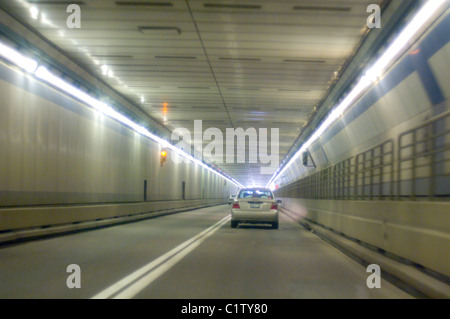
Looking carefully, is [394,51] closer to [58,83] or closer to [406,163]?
[406,163]

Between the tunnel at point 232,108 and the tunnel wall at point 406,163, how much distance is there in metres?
0.05

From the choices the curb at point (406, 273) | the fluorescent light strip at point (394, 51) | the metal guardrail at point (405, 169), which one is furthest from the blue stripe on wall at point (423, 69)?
the curb at point (406, 273)

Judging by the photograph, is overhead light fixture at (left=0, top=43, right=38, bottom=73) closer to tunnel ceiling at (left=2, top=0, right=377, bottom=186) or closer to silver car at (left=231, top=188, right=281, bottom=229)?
tunnel ceiling at (left=2, top=0, right=377, bottom=186)

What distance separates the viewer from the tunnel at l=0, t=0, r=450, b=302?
26.4 ft

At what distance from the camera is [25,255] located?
36.2 feet

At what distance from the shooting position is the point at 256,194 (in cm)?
2044

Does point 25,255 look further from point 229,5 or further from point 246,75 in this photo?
point 246,75

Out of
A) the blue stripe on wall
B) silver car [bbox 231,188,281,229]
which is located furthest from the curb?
silver car [bbox 231,188,281,229]

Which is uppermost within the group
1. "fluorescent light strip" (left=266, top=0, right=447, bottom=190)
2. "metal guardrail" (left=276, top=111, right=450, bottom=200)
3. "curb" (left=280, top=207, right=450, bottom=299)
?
"fluorescent light strip" (left=266, top=0, right=447, bottom=190)

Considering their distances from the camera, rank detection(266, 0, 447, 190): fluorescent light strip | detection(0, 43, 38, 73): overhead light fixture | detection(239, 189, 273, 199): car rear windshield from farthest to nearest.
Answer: detection(239, 189, 273, 199): car rear windshield < detection(0, 43, 38, 73): overhead light fixture < detection(266, 0, 447, 190): fluorescent light strip

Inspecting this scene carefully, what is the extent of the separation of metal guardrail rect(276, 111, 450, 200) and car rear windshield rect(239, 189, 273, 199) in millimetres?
2642
